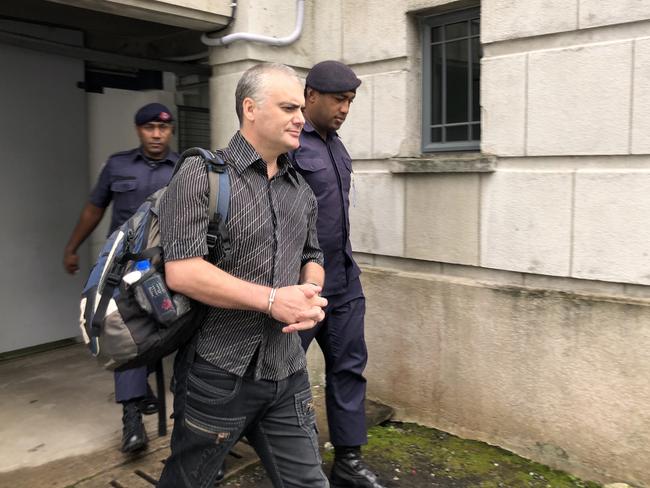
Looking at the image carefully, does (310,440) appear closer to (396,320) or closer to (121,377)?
(121,377)

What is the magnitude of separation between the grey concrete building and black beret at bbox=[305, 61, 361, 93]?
1038 millimetres

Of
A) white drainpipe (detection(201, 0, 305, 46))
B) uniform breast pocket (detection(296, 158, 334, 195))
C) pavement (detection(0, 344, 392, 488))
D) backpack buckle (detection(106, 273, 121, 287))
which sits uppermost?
white drainpipe (detection(201, 0, 305, 46))

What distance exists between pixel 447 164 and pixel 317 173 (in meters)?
1.08

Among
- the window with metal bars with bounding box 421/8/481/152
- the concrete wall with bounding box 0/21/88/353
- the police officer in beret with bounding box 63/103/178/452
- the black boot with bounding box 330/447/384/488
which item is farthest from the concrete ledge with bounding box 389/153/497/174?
the concrete wall with bounding box 0/21/88/353

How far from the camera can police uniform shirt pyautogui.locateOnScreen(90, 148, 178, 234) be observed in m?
3.77

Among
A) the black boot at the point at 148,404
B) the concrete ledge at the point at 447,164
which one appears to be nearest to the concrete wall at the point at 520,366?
the concrete ledge at the point at 447,164

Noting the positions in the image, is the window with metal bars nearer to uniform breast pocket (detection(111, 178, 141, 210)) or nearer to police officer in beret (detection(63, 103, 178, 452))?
police officer in beret (detection(63, 103, 178, 452))

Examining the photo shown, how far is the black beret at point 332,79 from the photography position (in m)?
3.10

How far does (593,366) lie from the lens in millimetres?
3363

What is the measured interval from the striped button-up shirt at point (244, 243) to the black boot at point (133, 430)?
66.4 inches

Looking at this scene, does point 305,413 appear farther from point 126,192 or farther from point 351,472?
point 126,192

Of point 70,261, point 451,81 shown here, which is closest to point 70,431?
point 70,261

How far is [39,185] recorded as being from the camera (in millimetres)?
5312

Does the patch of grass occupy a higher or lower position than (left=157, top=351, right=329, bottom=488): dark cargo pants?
lower
